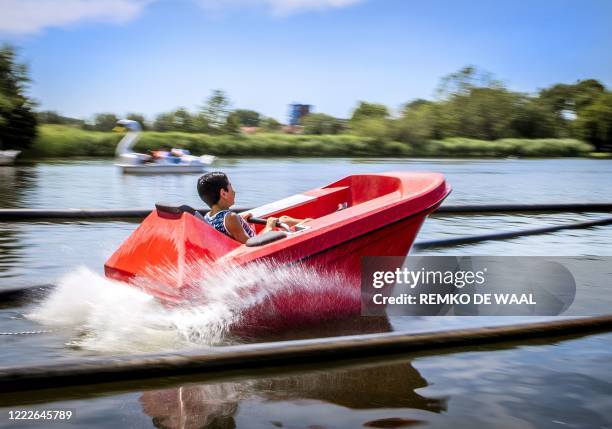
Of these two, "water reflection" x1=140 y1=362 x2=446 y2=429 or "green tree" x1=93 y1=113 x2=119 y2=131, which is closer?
"water reflection" x1=140 y1=362 x2=446 y2=429

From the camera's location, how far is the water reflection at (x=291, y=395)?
138 inches

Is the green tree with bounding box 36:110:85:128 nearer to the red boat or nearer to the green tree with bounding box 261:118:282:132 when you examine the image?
the green tree with bounding box 261:118:282:132

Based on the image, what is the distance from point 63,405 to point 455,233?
7650mm

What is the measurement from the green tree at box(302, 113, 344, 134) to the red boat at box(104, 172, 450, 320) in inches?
2825

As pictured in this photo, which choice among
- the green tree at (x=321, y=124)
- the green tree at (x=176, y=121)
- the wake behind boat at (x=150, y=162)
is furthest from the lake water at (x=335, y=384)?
the green tree at (x=321, y=124)

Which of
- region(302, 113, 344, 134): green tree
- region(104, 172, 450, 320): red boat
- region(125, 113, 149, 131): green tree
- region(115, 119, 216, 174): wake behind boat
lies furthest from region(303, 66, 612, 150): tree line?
region(104, 172, 450, 320): red boat

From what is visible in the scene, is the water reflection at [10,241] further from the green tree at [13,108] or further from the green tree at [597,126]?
the green tree at [597,126]

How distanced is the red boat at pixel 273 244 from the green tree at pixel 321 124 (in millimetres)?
71745

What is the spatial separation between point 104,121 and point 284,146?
14.4m

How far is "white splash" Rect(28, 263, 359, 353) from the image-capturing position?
4629 mm

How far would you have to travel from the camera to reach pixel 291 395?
3.81 m

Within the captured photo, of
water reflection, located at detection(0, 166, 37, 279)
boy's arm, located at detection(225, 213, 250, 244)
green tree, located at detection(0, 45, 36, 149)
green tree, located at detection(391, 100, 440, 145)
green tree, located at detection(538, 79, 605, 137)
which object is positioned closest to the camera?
boy's arm, located at detection(225, 213, 250, 244)

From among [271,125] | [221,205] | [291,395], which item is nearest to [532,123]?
[271,125]

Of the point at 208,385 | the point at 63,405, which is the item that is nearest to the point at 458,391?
the point at 208,385
